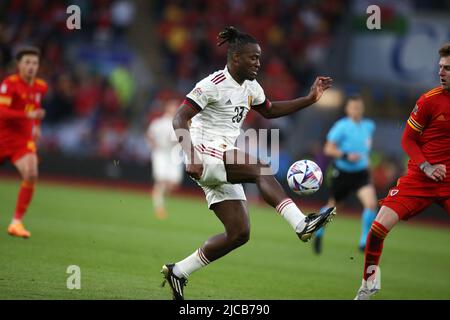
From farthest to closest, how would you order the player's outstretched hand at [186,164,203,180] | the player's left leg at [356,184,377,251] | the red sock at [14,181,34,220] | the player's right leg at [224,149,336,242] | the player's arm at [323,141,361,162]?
the player's arm at [323,141,361,162], the player's left leg at [356,184,377,251], the red sock at [14,181,34,220], the player's right leg at [224,149,336,242], the player's outstretched hand at [186,164,203,180]

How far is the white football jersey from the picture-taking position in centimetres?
785

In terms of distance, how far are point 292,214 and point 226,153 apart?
880mm

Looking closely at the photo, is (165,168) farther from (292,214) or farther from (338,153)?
(292,214)

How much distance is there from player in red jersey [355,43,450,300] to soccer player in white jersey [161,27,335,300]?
3.70ft

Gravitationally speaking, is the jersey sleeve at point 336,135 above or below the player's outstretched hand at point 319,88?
below

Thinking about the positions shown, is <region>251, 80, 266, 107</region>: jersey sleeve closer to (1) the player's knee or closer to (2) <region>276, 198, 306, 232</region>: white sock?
(2) <region>276, 198, 306, 232</region>: white sock

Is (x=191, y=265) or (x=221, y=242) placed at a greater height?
(x=221, y=242)

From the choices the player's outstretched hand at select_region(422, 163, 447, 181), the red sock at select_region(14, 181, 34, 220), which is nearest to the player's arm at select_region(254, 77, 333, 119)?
the player's outstretched hand at select_region(422, 163, 447, 181)

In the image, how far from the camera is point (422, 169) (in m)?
8.26

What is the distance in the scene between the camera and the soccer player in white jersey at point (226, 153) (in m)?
7.61

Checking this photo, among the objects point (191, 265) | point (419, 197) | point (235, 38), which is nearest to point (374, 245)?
point (419, 197)

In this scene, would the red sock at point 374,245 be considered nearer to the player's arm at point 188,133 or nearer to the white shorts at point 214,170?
the white shorts at point 214,170

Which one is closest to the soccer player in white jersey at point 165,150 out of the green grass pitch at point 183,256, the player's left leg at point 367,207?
the green grass pitch at point 183,256
